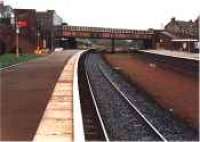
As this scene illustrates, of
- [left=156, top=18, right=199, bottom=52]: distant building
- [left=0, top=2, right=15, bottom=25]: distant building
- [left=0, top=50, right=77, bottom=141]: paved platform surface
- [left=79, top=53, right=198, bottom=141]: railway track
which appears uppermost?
[left=0, top=2, right=15, bottom=25]: distant building

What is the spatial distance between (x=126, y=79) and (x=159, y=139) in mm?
25605

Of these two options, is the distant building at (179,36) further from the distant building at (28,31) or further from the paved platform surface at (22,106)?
the paved platform surface at (22,106)

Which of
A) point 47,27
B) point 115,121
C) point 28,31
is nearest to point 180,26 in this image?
point 47,27

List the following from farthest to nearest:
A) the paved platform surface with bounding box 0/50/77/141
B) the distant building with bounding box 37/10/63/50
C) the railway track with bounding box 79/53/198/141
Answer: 1. the distant building with bounding box 37/10/63/50
2. the railway track with bounding box 79/53/198/141
3. the paved platform surface with bounding box 0/50/77/141

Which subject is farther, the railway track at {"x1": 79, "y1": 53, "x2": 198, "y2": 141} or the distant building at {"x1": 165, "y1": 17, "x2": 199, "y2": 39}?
the distant building at {"x1": 165, "y1": 17, "x2": 199, "y2": 39}

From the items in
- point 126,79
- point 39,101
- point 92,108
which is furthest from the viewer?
point 126,79

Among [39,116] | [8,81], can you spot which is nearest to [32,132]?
[39,116]

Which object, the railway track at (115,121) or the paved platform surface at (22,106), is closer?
the paved platform surface at (22,106)

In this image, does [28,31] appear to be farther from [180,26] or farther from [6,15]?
[180,26]

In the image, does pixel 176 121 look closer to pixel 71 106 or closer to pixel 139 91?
pixel 71 106

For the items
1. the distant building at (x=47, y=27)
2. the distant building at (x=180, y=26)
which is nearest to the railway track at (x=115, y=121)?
the distant building at (x=47, y=27)

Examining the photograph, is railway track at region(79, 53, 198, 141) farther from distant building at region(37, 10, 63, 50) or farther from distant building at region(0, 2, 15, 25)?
distant building at region(37, 10, 63, 50)

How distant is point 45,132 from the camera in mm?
13719

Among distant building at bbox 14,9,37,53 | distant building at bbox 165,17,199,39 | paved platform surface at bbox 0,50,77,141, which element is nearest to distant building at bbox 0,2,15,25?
distant building at bbox 14,9,37,53
